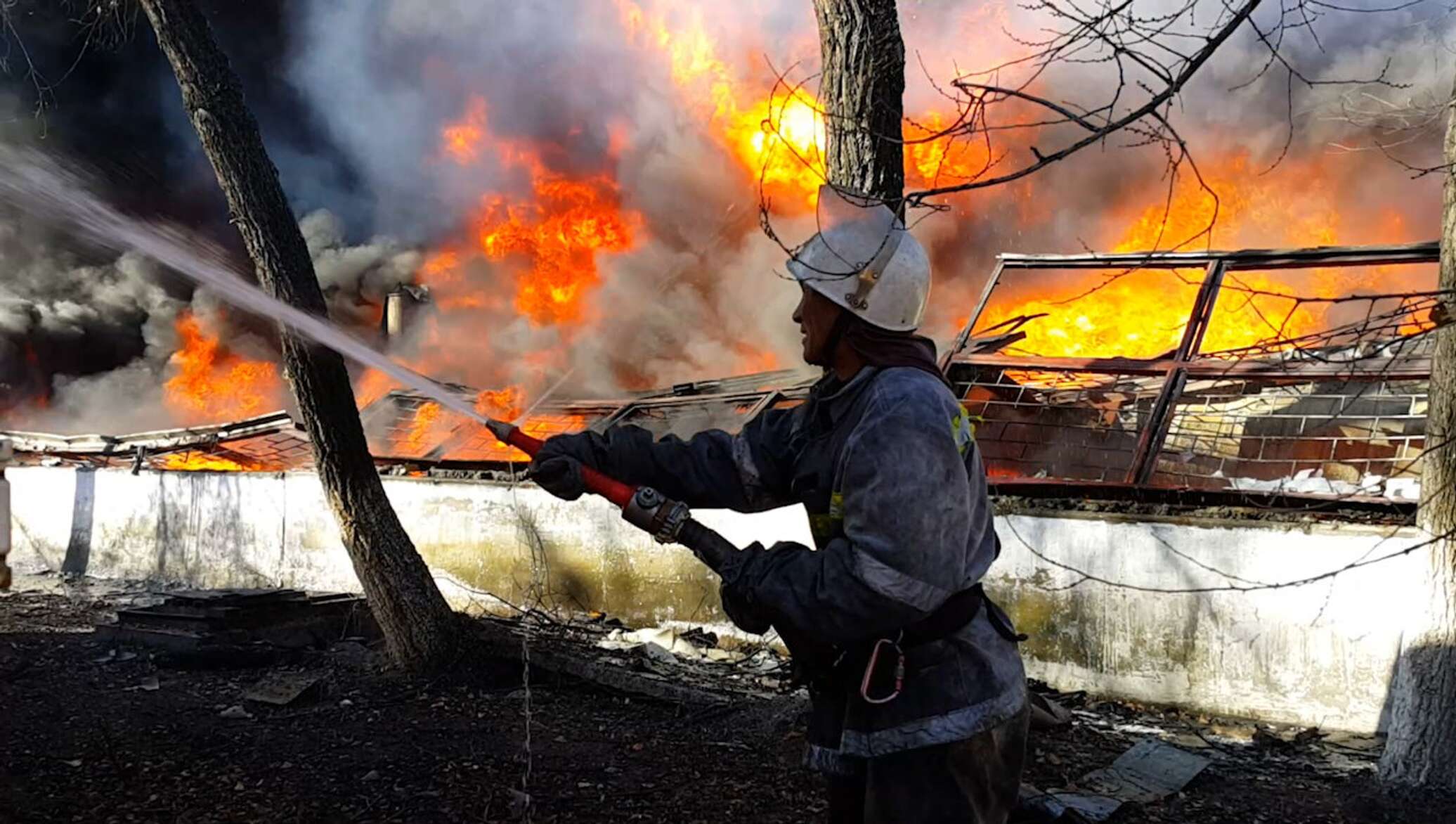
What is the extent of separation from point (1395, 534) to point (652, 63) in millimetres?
16530

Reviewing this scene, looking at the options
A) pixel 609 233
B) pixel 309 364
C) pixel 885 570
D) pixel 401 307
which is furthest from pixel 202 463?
pixel 885 570

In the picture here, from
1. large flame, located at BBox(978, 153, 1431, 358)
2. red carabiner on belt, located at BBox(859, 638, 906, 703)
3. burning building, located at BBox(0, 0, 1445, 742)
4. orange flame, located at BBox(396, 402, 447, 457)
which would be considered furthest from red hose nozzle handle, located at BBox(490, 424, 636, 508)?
orange flame, located at BBox(396, 402, 447, 457)

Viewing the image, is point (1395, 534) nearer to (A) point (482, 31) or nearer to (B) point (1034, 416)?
(B) point (1034, 416)

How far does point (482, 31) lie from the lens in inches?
820

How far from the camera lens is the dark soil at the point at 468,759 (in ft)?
14.9

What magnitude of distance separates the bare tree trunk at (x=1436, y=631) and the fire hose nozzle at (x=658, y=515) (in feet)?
12.8

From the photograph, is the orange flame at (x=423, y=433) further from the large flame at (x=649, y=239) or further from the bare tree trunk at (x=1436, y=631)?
the bare tree trunk at (x=1436, y=631)

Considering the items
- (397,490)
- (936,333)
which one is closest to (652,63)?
(936,333)

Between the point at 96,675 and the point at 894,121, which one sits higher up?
the point at 894,121

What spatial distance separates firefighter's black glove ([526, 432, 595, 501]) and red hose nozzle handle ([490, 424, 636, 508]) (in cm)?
3

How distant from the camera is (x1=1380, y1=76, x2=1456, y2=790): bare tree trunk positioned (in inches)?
186

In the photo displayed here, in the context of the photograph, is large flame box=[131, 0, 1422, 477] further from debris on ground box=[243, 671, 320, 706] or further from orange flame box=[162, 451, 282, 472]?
debris on ground box=[243, 671, 320, 706]

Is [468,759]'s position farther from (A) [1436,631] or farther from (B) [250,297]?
(A) [1436,631]

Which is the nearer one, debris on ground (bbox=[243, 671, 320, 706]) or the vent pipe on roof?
debris on ground (bbox=[243, 671, 320, 706])
